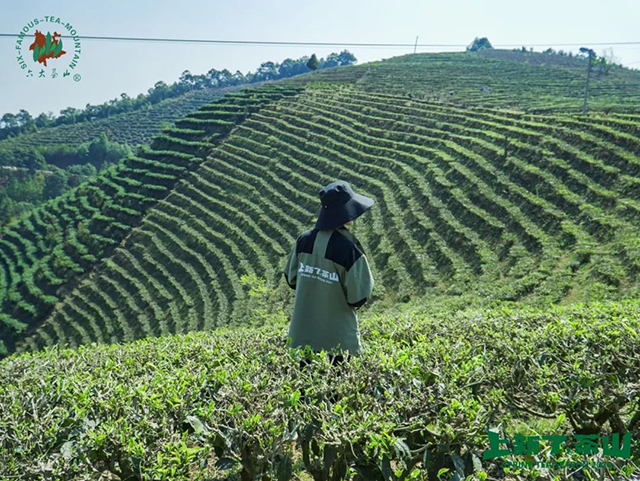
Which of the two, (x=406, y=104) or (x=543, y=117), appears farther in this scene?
(x=406, y=104)

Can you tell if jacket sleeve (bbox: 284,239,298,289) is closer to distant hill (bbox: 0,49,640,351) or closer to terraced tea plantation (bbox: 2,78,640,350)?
distant hill (bbox: 0,49,640,351)

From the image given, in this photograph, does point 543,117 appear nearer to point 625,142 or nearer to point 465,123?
point 465,123

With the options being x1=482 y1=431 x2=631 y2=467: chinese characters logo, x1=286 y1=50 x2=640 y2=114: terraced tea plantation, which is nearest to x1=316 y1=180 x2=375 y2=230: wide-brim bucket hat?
x1=482 y1=431 x2=631 y2=467: chinese characters logo

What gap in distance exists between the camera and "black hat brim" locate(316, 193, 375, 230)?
3.73m

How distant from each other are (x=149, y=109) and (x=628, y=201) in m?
90.6

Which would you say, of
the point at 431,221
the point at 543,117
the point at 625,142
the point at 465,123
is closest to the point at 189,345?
the point at 431,221

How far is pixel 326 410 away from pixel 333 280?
3.73 ft

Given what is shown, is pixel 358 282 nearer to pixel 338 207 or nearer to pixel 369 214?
pixel 338 207

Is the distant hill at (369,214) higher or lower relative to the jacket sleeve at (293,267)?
lower

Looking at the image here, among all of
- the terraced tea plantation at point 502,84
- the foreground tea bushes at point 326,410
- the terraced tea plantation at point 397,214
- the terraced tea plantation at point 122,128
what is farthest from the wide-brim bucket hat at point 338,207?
the terraced tea plantation at point 122,128

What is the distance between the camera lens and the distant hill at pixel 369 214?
53.0ft

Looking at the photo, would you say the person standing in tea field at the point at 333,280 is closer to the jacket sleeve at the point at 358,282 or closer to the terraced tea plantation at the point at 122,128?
the jacket sleeve at the point at 358,282

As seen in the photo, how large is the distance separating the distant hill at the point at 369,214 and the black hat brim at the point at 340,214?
393 inches

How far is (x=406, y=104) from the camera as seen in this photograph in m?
36.4
